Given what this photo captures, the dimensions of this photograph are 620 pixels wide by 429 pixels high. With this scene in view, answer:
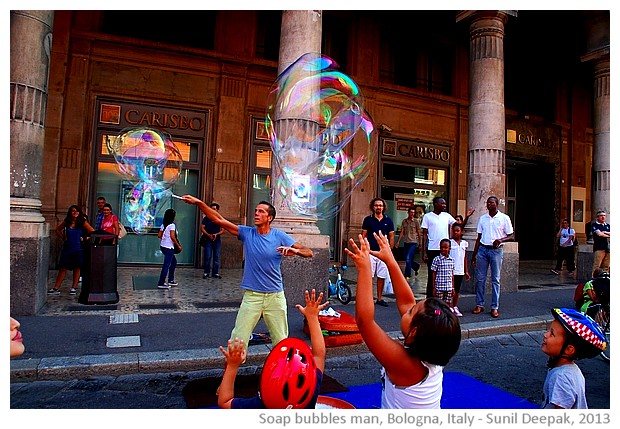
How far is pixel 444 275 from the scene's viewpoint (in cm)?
712

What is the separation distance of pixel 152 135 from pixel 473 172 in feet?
24.3

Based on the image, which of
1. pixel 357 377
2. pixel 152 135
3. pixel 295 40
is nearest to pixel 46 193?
pixel 152 135

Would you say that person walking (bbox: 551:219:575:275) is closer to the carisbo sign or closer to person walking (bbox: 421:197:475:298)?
the carisbo sign

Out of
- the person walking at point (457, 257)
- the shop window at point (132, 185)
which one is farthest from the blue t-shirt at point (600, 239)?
the shop window at point (132, 185)

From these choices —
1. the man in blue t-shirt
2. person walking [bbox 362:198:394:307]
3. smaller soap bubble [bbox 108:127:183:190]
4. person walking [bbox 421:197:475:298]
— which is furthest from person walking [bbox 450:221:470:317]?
smaller soap bubble [bbox 108:127:183:190]

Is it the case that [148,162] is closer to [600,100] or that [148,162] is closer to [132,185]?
[132,185]

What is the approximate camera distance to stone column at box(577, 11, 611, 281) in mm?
12477

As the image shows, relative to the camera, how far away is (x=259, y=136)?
13.7 meters

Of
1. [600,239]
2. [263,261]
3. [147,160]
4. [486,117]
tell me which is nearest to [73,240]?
[147,160]

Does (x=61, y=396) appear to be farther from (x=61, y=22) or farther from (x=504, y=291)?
(x=61, y=22)

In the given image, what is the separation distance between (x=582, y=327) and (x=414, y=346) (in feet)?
3.98

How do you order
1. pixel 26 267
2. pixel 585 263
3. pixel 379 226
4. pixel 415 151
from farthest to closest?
pixel 415 151, pixel 585 263, pixel 379 226, pixel 26 267

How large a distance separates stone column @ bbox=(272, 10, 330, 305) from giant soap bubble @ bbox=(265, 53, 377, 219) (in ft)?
3.19
